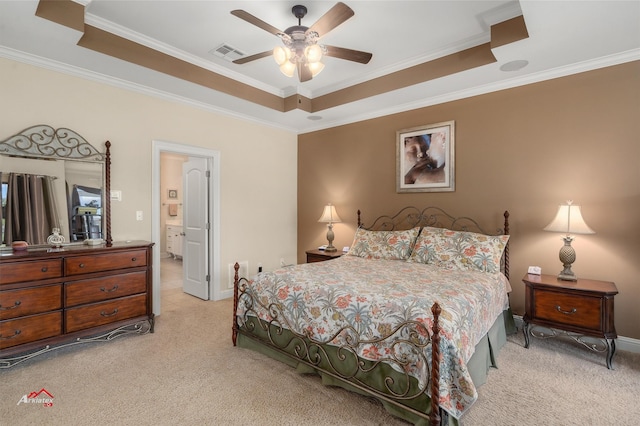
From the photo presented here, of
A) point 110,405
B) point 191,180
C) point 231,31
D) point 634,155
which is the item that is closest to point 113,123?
point 191,180

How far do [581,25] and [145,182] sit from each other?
15.2 ft

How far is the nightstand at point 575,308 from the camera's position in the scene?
2715mm

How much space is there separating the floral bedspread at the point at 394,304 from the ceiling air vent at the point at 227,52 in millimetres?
2442

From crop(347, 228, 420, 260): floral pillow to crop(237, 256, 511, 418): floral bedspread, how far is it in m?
0.51

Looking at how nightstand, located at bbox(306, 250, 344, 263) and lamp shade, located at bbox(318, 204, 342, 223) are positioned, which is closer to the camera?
nightstand, located at bbox(306, 250, 344, 263)

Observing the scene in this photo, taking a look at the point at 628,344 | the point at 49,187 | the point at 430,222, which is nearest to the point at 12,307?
the point at 49,187

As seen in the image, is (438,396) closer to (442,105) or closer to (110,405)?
(110,405)

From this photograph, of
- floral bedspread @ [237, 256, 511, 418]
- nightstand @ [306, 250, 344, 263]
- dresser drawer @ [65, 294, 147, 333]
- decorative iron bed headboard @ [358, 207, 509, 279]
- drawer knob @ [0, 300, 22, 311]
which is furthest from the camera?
nightstand @ [306, 250, 344, 263]

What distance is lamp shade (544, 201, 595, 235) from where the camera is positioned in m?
2.97

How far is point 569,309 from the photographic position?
9.39 ft

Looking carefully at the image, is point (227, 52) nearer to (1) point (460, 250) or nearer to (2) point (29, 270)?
(2) point (29, 270)

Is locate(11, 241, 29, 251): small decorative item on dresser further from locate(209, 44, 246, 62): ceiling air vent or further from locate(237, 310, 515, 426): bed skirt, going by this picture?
locate(209, 44, 246, 62): ceiling air vent

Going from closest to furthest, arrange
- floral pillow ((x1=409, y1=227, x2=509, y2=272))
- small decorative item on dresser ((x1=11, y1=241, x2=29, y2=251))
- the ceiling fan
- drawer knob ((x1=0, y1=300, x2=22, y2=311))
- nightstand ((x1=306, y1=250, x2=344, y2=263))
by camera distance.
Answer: the ceiling fan → drawer knob ((x1=0, y1=300, x2=22, y2=311)) → small decorative item on dresser ((x1=11, y1=241, x2=29, y2=251)) → floral pillow ((x1=409, y1=227, x2=509, y2=272)) → nightstand ((x1=306, y1=250, x2=344, y2=263))

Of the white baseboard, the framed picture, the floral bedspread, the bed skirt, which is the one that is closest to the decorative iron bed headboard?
the framed picture
